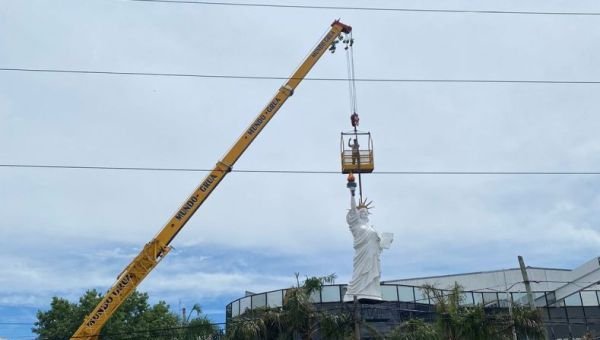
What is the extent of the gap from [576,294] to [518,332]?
49.5 feet

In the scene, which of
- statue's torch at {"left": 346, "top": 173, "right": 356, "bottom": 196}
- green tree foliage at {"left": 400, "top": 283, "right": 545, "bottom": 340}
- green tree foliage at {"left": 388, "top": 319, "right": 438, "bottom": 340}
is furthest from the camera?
statue's torch at {"left": 346, "top": 173, "right": 356, "bottom": 196}

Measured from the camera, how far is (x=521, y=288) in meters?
49.6

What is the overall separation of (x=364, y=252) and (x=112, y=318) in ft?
76.3

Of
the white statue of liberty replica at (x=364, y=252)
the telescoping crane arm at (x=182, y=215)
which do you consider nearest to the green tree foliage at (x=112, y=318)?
the telescoping crane arm at (x=182, y=215)

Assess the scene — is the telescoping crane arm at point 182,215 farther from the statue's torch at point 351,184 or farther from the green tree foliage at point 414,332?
the green tree foliage at point 414,332

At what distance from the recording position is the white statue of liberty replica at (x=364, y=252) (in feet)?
93.7

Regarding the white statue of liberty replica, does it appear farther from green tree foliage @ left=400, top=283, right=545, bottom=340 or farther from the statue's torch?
green tree foliage @ left=400, top=283, right=545, bottom=340

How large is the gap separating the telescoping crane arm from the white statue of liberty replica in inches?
263

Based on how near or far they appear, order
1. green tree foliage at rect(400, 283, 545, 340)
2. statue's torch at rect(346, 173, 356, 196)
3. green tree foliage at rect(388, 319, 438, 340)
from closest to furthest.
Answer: green tree foliage at rect(388, 319, 438, 340), green tree foliage at rect(400, 283, 545, 340), statue's torch at rect(346, 173, 356, 196)

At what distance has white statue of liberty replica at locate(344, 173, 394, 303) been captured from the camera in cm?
2856

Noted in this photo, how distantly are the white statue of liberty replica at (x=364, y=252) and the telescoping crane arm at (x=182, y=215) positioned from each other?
668 cm

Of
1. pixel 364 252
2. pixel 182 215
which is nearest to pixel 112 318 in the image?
pixel 182 215

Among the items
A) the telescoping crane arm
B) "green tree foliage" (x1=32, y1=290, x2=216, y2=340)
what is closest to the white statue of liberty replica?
the telescoping crane arm

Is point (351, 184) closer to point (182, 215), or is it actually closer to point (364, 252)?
point (364, 252)
